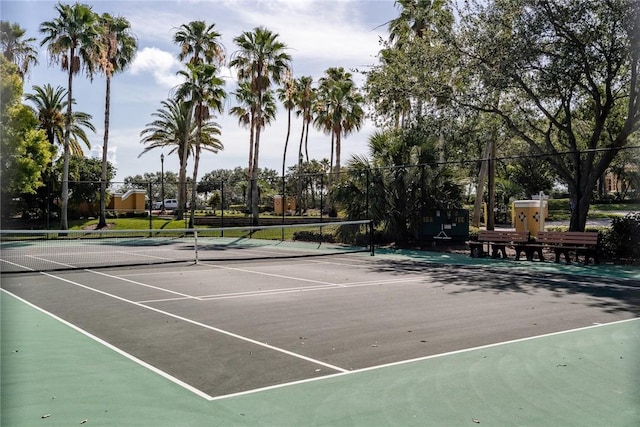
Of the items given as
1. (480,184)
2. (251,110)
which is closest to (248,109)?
(251,110)

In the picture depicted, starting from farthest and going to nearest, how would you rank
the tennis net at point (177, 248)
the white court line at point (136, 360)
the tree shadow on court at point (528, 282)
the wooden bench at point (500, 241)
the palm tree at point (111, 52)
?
1. the palm tree at point (111, 52)
2. the wooden bench at point (500, 241)
3. the tennis net at point (177, 248)
4. the tree shadow on court at point (528, 282)
5. the white court line at point (136, 360)

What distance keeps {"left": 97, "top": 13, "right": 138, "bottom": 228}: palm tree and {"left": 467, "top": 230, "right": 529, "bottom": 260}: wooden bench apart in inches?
980

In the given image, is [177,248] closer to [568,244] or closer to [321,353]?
[568,244]

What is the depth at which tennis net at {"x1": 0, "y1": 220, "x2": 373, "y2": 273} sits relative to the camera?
57.2 ft

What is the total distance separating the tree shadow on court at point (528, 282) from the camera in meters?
10.3

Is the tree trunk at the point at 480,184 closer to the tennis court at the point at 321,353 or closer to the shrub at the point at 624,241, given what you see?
the shrub at the point at 624,241

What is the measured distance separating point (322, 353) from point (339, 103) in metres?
45.1

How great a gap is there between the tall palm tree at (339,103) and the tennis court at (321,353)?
1534 inches

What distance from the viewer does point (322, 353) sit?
6422 mm

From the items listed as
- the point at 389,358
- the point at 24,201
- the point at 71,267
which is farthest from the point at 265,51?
the point at 389,358

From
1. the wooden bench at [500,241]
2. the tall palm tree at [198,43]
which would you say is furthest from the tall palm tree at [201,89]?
the wooden bench at [500,241]

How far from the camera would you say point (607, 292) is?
11.2 metres

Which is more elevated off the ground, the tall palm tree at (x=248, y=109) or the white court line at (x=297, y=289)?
the tall palm tree at (x=248, y=109)

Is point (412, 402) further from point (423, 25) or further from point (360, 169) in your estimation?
point (423, 25)
